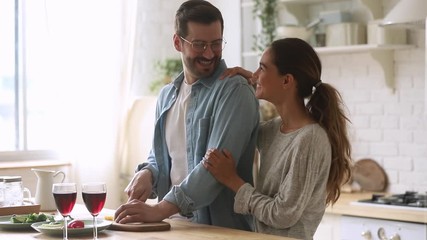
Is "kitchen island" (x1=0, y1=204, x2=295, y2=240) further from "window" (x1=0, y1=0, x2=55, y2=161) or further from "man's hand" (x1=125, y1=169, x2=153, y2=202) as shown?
"window" (x1=0, y1=0, x2=55, y2=161)

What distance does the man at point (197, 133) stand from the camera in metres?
2.75

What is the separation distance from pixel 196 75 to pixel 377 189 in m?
2.21

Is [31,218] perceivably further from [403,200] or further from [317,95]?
[403,200]

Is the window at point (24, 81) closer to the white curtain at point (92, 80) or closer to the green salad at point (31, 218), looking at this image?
the white curtain at point (92, 80)

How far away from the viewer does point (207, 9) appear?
2918 millimetres

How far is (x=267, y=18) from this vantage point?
5.30 metres

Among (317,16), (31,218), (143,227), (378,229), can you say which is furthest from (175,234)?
(317,16)

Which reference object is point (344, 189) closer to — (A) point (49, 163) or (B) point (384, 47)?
(B) point (384, 47)

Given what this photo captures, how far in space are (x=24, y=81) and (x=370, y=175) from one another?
7.44ft

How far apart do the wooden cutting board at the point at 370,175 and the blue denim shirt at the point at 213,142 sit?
2.05 m

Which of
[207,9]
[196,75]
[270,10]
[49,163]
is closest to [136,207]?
[196,75]

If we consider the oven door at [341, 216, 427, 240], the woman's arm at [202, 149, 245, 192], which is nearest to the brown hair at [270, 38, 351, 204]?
the woman's arm at [202, 149, 245, 192]

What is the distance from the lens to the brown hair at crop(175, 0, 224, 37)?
114 inches

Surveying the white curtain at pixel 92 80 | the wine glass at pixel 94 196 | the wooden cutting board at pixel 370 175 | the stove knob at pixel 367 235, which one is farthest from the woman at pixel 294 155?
the white curtain at pixel 92 80
